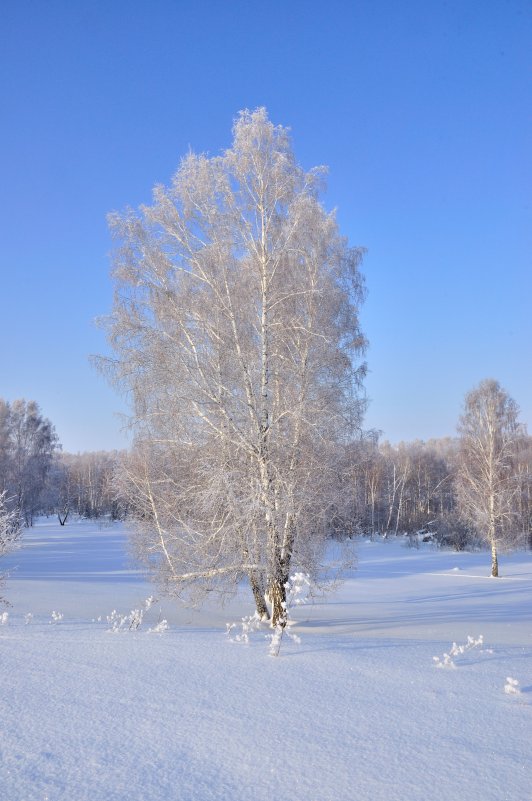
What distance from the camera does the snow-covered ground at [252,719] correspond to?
3.15 meters

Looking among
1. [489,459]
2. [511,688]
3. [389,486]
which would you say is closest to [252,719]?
[511,688]

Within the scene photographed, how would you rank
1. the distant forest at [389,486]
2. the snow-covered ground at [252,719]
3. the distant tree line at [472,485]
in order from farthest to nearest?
the distant forest at [389,486] → the distant tree line at [472,485] → the snow-covered ground at [252,719]

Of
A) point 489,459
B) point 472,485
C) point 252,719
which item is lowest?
point 252,719

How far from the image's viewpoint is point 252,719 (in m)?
4.07

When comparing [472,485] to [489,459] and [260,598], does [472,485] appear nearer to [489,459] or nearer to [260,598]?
[489,459]

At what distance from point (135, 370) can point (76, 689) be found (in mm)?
5917

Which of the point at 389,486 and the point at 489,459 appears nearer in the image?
the point at 489,459

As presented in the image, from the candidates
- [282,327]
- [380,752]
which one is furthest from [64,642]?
[282,327]

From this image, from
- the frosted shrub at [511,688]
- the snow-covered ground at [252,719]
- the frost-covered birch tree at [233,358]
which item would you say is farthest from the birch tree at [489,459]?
the frosted shrub at [511,688]

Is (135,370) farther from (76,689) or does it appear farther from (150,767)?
(150,767)

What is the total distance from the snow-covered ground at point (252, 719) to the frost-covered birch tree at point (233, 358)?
6.69ft

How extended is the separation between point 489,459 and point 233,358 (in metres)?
21.2

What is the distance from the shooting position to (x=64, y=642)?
251 inches

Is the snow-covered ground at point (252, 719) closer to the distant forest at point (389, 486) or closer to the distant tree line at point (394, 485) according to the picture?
the distant tree line at point (394, 485)
